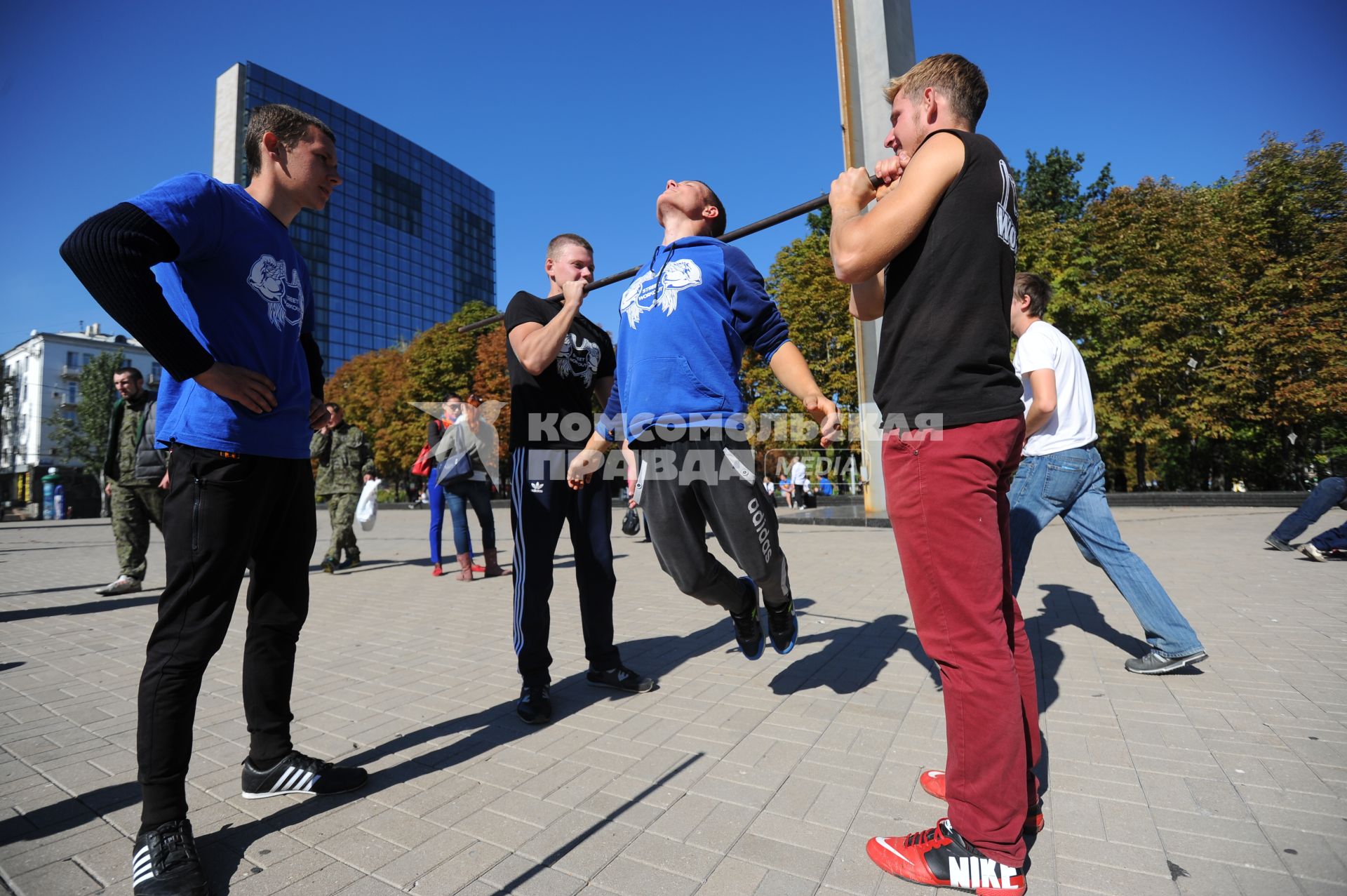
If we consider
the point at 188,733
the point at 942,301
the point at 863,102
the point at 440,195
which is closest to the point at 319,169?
the point at 188,733

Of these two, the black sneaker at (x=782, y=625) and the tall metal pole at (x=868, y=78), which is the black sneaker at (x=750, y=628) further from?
the tall metal pole at (x=868, y=78)

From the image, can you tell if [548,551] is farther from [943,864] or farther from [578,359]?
[943,864]

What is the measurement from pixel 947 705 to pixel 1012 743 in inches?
7.1

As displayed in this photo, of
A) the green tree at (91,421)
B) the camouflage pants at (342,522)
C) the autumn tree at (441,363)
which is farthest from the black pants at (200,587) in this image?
the green tree at (91,421)

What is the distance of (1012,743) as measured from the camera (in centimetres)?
186

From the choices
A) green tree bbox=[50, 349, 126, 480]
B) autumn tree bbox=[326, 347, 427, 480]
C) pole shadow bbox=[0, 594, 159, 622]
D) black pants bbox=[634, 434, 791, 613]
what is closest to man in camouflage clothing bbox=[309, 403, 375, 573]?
pole shadow bbox=[0, 594, 159, 622]

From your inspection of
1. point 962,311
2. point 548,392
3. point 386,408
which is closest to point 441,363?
point 386,408

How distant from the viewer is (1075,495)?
3859 millimetres

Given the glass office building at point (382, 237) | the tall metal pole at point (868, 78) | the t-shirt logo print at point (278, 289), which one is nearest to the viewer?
the t-shirt logo print at point (278, 289)

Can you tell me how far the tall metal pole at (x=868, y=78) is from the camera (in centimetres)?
1195

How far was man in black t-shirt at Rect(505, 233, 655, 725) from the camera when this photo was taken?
3381 millimetres

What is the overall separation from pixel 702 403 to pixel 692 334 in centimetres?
29

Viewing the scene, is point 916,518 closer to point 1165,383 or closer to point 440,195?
point 1165,383

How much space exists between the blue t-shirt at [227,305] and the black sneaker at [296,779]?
113cm
